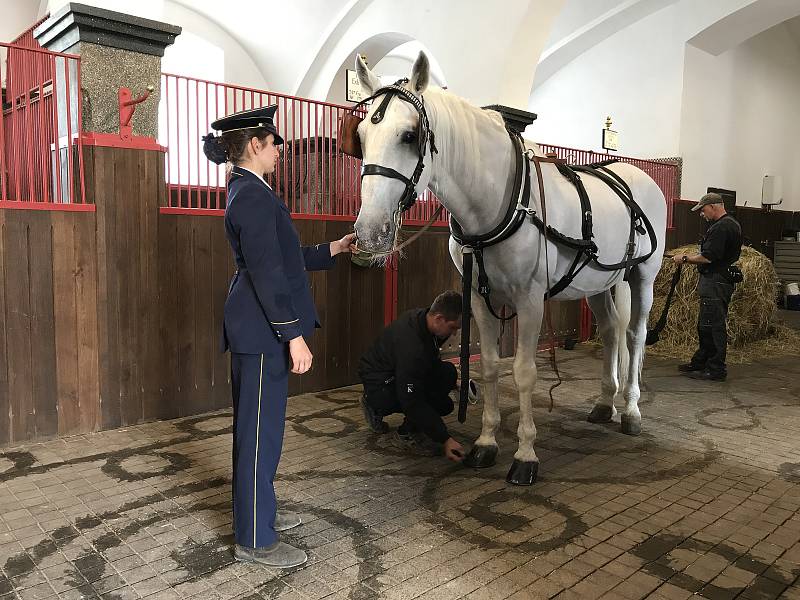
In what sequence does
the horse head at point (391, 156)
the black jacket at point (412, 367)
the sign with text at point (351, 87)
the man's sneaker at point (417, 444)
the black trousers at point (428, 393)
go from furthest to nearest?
the sign with text at point (351, 87)
the black trousers at point (428, 393)
the man's sneaker at point (417, 444)
the black jacket at point (412, 367)
the horse head at point (391, 156)

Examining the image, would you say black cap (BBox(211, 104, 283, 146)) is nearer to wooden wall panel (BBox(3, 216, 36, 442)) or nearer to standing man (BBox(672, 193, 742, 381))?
wooden wall panel (BBox(3, 216, 36, 442))

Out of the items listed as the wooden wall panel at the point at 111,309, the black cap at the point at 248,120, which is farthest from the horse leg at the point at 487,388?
the wooden wall panel at the point at 111,309

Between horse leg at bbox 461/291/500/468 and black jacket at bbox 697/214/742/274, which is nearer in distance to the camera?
horse leg at bbox 461/291/500/468

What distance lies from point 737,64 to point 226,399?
8.99 m

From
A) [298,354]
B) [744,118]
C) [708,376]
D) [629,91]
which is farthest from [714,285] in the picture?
[744,118]

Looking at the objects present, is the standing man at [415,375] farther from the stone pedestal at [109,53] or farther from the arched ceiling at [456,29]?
the arched ceiling at [456,29]

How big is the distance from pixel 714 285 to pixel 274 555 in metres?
4.59

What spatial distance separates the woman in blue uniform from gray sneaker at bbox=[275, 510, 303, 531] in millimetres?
234

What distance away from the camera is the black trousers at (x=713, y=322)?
5176mm

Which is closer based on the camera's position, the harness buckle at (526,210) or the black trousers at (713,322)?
the harness buckle at (526,210)

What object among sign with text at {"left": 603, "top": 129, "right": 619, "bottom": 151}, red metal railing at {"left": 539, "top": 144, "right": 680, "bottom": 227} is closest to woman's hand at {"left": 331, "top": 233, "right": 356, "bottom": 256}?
sign with text at {"left": 603, "top": 129, "right": 619, "bottom": 151}

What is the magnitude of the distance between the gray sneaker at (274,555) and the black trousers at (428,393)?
48.2 inches

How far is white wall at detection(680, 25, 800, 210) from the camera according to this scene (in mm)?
8305

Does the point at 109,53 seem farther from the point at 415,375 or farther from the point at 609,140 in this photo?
the point at 609,140
